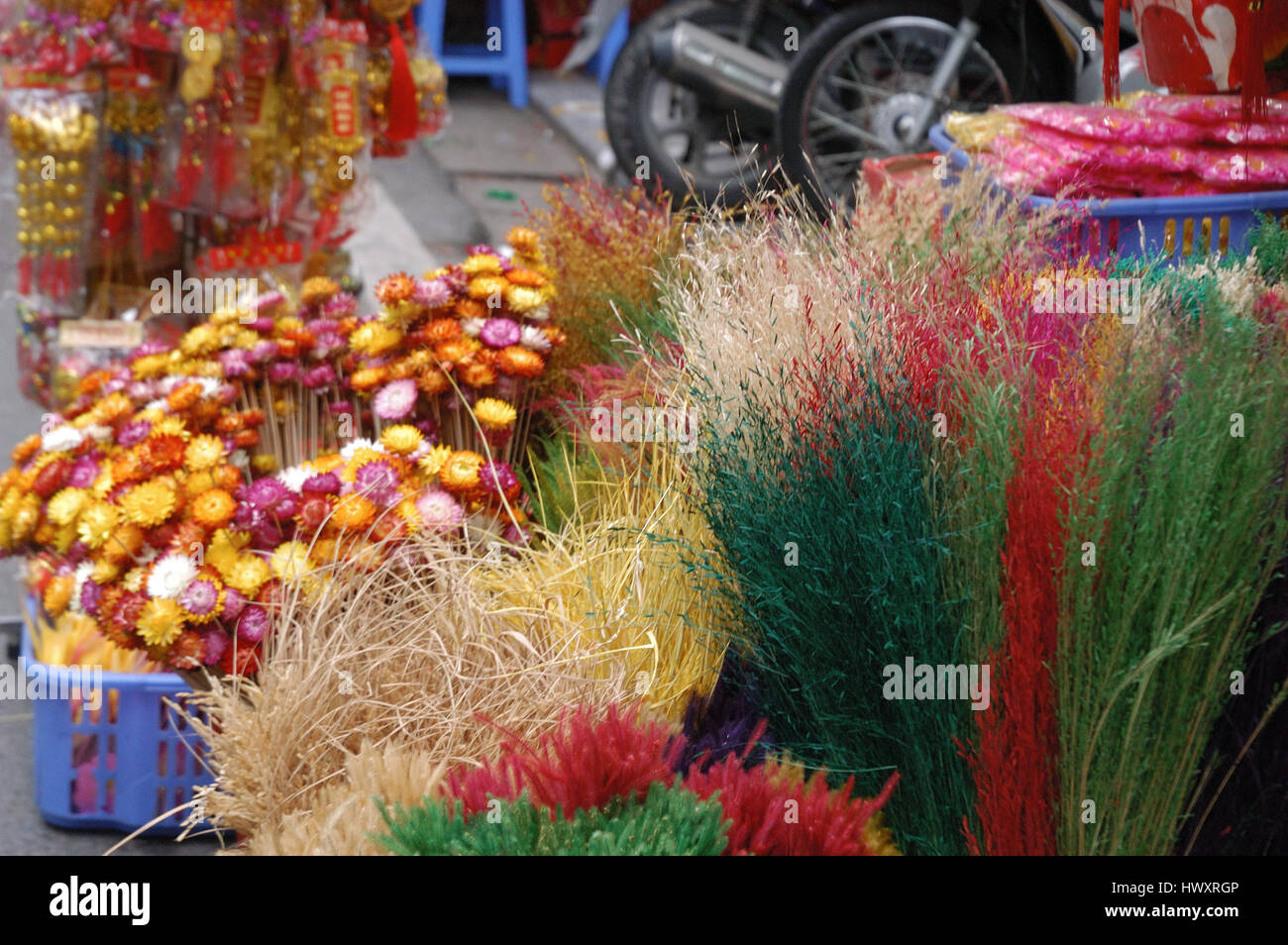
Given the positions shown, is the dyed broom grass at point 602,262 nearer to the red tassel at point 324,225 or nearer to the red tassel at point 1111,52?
the red tassel at point 1111,52

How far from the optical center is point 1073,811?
1.19 metres

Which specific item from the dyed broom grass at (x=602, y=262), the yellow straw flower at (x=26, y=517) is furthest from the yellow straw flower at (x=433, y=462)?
the yellow straw flower at (x=26, y=517)

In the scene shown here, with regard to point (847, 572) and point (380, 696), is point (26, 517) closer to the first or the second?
point (380, 696)

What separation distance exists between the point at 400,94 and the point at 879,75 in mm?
1853

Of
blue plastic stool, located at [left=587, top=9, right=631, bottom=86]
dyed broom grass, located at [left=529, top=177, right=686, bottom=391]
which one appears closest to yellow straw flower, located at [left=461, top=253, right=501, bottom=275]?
dyed broom grass, located at [left=529, top=177, right=686, bottom=391]

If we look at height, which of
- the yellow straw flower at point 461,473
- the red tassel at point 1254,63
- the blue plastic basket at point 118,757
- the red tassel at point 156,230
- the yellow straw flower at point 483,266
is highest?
the red tassel at point 1254,63

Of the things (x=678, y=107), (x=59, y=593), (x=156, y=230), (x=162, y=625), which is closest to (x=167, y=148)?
(x=156, y=230)

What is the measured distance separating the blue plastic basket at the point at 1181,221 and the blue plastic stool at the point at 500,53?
19.8 feet

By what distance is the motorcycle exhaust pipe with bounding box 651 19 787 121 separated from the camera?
503cm

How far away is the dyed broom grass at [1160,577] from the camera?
1135 millimetres

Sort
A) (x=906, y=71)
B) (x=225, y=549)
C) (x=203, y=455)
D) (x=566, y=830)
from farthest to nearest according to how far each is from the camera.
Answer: (x=906, y=71), (x=203, y=455), (x=225, y=549), (x=566, y=830)

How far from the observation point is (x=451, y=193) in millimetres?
6445

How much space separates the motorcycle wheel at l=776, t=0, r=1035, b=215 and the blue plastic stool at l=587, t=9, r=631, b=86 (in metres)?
3.17
